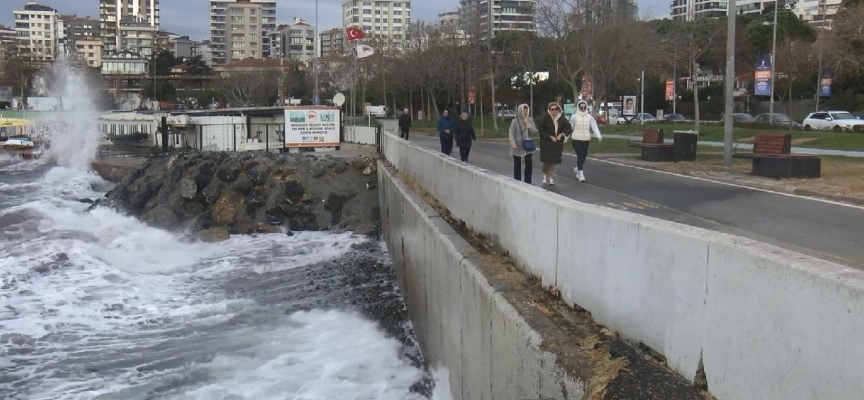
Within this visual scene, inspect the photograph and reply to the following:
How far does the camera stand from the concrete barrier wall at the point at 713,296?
3.17 metres

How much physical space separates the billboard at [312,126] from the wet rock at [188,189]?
33.0 ft

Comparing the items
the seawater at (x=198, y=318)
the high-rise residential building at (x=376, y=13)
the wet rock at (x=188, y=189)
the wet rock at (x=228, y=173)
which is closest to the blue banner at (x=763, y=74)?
the seawater at (x=198, y=318)

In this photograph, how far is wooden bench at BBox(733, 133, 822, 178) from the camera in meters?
17.9

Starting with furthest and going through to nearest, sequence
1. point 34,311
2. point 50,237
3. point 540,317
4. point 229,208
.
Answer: point 229,208, point 50,237, point 34,311, point 540,317

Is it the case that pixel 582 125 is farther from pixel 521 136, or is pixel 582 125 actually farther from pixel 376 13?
pixel 376 13

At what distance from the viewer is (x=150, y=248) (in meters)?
20.0

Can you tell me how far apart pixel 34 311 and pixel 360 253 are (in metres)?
7.72

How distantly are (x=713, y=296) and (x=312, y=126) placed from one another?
32.3 meters

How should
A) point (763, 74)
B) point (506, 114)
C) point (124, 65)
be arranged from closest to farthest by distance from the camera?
point (763, 74), point (506, 114), point (124, 65)

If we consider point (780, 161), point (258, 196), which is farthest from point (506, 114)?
point (780, 161)

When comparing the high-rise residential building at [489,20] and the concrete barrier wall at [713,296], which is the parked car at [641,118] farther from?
the concrete barrier wall at [713,296]

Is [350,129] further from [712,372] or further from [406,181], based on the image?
[712,372]

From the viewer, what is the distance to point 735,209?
43.9 ft

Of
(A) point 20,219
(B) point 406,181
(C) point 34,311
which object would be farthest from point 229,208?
(C) point 34,311
